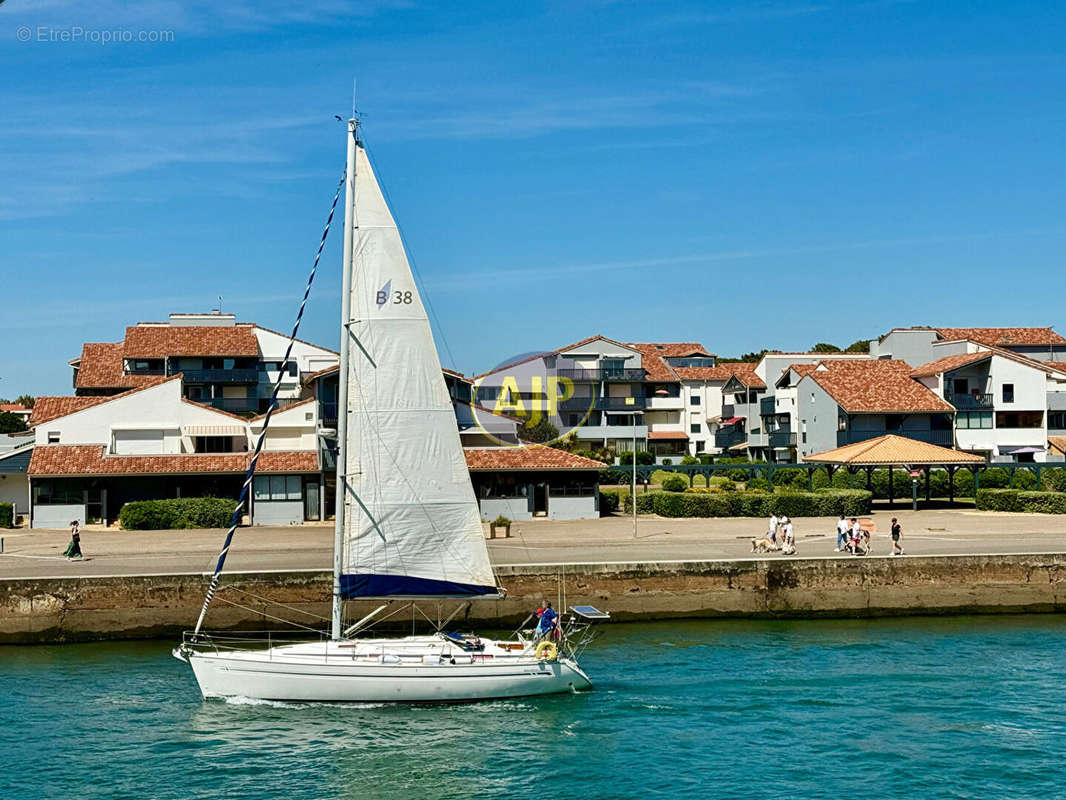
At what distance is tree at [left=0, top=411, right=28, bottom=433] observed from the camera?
10747cm

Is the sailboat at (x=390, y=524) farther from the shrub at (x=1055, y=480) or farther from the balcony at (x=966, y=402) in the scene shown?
the balcony at (x=966, y=402)

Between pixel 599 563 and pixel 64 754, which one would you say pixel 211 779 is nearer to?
pixel 64 754

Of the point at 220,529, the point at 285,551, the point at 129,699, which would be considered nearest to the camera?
the point at 129,699

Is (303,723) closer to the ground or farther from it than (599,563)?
closer to the ground

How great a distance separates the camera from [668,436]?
356 ft

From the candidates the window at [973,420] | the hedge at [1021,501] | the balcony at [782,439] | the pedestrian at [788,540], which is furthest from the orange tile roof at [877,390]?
the pedestrian at [788,540]

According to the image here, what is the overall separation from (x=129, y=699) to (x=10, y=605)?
33.0 ft

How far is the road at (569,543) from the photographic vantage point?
139 ft

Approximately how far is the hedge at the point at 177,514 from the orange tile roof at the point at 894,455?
30.9 m

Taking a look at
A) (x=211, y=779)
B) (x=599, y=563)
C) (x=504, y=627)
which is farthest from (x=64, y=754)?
(x=599, y=563)

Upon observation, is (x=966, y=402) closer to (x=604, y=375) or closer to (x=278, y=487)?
(x=604, y=375)

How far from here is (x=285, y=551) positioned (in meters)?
46.6

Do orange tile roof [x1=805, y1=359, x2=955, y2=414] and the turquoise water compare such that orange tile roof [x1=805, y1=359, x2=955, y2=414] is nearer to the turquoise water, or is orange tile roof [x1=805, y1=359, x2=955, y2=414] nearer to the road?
the road

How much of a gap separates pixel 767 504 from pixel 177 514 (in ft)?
95.0
